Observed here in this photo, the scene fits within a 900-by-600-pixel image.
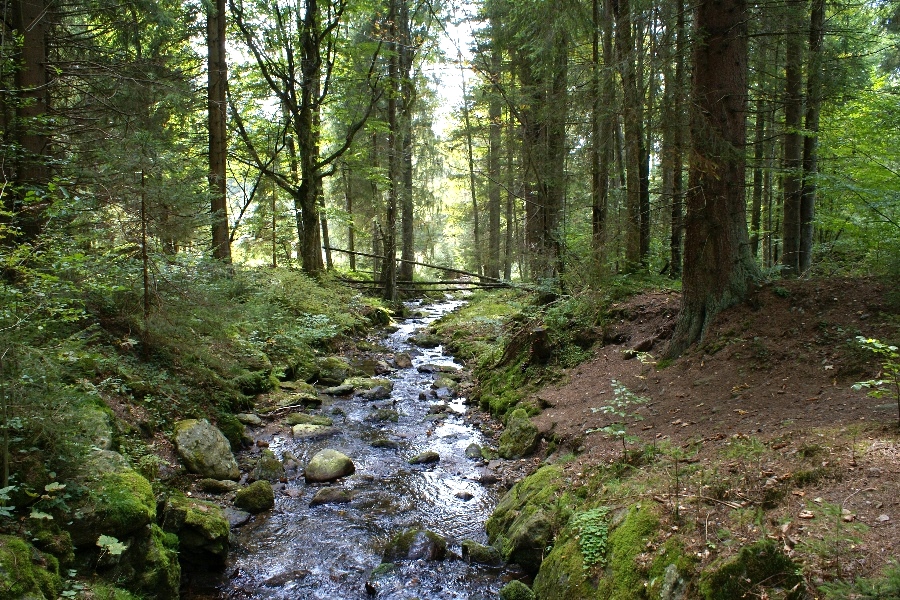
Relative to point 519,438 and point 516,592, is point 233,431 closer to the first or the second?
point 519,438

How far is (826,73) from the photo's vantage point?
8539mm

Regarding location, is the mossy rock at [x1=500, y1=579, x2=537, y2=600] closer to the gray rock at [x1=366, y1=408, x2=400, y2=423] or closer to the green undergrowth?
the green undergrowth

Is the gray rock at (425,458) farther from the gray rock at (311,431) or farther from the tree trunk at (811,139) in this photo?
the tree trunk at (811,139)

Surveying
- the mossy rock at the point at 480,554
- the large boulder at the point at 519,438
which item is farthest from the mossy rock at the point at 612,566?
the large boulder at the point at 519,438

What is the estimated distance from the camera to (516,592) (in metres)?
4.47

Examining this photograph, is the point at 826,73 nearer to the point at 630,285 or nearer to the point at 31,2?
the point at 630,285

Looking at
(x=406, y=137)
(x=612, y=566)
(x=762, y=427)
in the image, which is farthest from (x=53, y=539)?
(x=406, y=137)

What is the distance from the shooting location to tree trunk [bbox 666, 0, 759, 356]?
6527 mm

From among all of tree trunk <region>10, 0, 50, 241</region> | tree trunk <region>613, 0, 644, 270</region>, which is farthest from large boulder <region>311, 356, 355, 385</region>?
tree trunk <region>613, 0, 644, 270</region>

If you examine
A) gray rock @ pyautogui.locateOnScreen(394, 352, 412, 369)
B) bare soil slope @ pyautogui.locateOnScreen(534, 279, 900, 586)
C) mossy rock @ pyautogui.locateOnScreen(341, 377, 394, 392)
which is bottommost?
mossy rock @ pyautogui.locateOnScreen(341, 377, 394, 392)

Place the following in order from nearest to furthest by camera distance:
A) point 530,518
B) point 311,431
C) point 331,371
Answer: point 530,518
point 311,431
point 331,371

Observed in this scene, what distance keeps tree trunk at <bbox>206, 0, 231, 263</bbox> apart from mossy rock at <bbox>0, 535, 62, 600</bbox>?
9.39 meters

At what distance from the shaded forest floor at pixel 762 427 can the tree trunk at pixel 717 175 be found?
408 millimetres

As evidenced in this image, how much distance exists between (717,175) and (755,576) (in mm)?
5047
